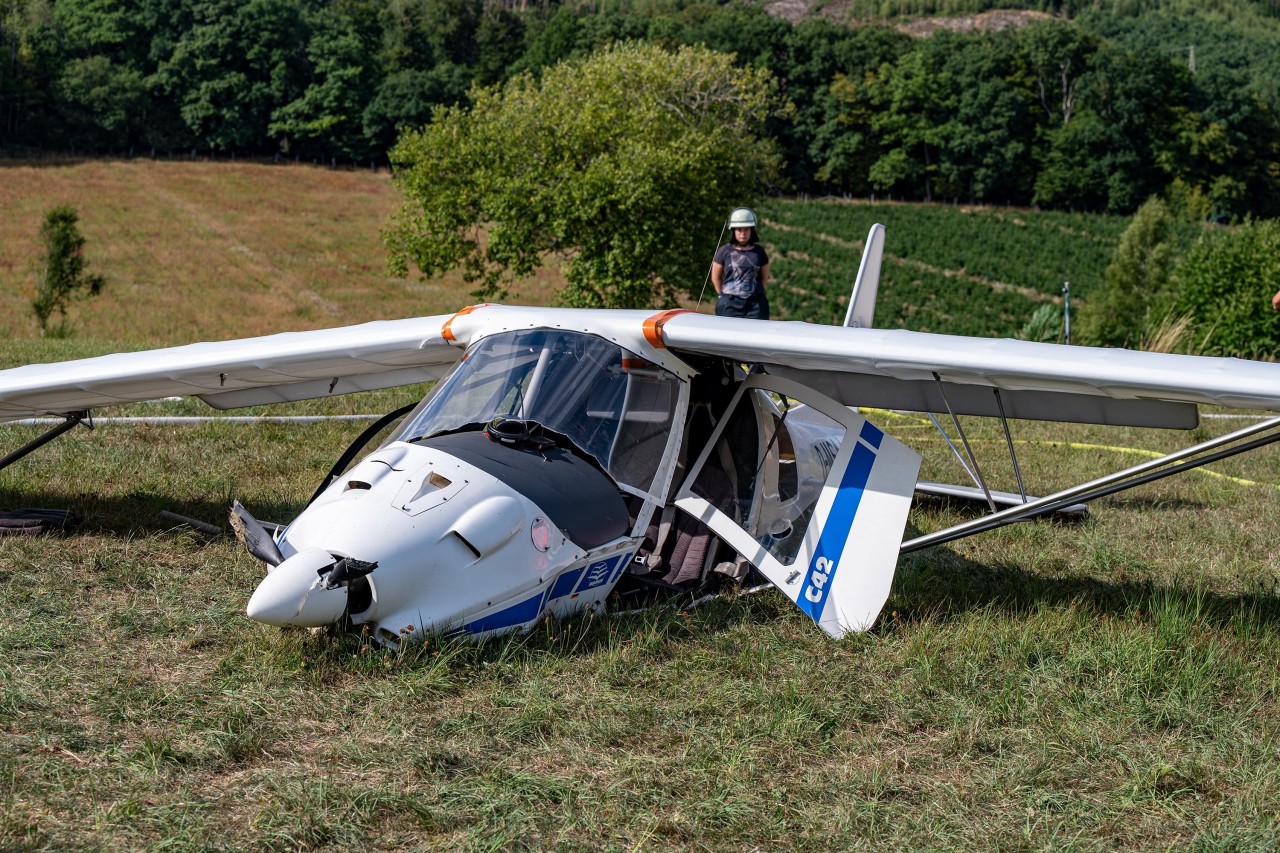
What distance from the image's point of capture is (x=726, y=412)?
733cm

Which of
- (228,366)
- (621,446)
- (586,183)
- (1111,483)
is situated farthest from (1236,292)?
(228,366)

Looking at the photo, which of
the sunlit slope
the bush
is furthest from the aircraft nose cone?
the sunlit slope

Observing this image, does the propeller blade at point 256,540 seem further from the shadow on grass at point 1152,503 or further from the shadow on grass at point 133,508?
the shadow on grass at point 1152,503

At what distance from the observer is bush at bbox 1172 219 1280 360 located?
27078 mm

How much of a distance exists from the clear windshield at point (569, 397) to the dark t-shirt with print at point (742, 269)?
5.32 m

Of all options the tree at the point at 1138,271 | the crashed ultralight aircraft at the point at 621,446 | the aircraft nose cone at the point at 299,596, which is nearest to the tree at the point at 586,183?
the tree at the point at 1138,271

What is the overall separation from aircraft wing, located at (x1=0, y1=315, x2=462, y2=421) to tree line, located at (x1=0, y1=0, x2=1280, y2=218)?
A: 90.3 metres

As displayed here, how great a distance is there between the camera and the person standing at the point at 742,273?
1201 centimetres

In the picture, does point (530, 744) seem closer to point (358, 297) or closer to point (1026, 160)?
point (358, 297)

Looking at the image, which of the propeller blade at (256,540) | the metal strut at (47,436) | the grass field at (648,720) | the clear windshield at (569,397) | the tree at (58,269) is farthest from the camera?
the tree at (58,269)

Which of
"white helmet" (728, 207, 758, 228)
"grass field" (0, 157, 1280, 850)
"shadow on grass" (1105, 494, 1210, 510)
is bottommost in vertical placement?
"shadow on grass" (1105, 494, 1210, 510)

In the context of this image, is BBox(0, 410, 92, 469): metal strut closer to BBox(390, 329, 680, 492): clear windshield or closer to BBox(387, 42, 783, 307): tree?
BBox(390, 329, 680, 492): clear windshield

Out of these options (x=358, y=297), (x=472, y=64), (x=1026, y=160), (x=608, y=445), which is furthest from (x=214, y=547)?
(x=472, y=64)

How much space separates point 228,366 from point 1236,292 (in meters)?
27.2
